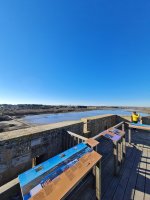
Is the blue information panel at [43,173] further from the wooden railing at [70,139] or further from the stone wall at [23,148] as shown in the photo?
the wooden railing at [70,139]

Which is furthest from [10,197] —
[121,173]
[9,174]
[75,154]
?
[121,173]

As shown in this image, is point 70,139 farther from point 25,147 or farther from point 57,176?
point 57,176

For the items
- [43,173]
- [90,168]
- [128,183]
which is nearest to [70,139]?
[128,183]

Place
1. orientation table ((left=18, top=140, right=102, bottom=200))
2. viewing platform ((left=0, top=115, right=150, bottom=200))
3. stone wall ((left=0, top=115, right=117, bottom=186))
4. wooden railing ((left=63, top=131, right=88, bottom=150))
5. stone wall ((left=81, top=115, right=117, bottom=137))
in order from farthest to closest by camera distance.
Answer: stone wall ((left=81, top=115, right=117, bottom=137)), wooden railing ((left=63, top=131, right=88, bottom=150)), stone wall ((left=0, top=115, right=117, bottom=186)), viewing platform ((left=0, top=115, right=150, bottom=200)), orientation table ((left=18, top=140, right=102, bottom=200))

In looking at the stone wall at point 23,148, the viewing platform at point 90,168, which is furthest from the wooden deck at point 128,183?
the stone wall at point 23,148

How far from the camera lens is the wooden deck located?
2.76 m

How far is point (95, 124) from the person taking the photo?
20.3ft

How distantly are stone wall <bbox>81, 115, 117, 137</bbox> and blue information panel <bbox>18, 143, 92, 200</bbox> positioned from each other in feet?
10.3

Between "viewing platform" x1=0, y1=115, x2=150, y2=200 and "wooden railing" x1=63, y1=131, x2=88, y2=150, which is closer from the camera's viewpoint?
"viewing platform" x1=0, y1=115, x2=150, y2=200

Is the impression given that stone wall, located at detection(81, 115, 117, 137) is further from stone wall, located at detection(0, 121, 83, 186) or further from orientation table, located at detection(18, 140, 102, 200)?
orientation table, located at detection(18, 140, 102, 200)

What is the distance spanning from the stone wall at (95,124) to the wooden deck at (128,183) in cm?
187

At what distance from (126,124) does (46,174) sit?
550cm

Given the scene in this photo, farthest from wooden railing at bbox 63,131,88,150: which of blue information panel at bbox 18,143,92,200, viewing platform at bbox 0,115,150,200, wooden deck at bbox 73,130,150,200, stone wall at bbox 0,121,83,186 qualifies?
blue information panel at bbox 18,143,92,200

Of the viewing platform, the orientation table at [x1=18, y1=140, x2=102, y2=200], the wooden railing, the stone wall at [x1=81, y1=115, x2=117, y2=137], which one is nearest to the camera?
the orientation table at [x1=18, y1=140, x2=102, y2=200]
